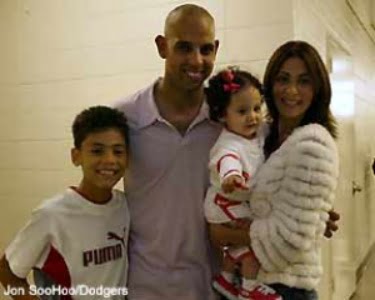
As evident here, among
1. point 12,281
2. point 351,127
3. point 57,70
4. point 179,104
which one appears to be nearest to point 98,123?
point 179,104

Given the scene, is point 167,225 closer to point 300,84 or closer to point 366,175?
point 300,84

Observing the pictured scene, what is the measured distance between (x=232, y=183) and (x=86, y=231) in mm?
378

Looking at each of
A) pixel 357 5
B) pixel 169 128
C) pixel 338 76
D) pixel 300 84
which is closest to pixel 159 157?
pixel 169 128

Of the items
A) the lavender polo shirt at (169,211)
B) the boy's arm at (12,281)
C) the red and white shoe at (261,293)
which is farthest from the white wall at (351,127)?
the boy's arm at (12,281)

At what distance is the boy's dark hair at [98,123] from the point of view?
1.27 m

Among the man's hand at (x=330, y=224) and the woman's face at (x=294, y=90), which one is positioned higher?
the woman's face at (x=294, y=90)

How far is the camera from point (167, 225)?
1292 millimetres

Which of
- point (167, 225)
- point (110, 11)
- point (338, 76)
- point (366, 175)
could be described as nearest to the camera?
point (167, 225)

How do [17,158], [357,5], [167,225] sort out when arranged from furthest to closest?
[357,5]
[17,158]
[167,225]

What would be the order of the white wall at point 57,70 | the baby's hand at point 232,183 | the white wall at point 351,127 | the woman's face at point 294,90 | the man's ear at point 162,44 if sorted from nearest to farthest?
the baby's hand at point 232,183
the woman's face at point 294,90
the man's ear at point 162,44
the white wall at point 57,70
the white wall at point 351,127

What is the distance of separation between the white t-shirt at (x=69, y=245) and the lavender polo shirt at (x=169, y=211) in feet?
0.30

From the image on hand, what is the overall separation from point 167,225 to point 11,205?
124cm

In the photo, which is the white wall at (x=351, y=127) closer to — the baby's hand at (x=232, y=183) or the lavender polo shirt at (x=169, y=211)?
the lavender polo shirt at (x=169, y=211)

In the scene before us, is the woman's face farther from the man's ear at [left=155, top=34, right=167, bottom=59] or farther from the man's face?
the man's ear at [left=155, top=34, right=167, bottom=59]
